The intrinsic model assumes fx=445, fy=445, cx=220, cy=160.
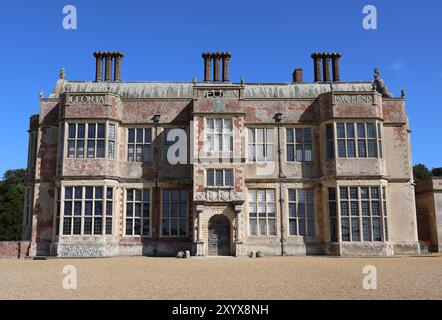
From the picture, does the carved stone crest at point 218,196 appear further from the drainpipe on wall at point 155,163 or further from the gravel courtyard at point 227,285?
the gravel courtyard at point 227,285

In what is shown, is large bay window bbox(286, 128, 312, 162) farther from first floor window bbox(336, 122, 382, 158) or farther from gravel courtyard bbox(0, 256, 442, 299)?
gravel courtyard bbox(0, 256, 442, 299)

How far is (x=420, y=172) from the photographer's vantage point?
61.8 meters

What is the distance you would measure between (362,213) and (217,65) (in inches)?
523

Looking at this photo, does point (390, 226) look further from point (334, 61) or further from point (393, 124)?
point (334, 61)

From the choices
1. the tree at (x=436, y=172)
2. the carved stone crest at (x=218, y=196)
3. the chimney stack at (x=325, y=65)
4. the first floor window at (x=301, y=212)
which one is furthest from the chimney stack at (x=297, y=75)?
the tree at (x=436, y=172)

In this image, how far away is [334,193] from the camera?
24.2 m

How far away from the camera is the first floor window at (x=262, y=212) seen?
24703 millimetres

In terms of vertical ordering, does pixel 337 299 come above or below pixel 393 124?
below

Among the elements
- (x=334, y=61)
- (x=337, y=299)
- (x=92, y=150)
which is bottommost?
(x=337, y=299)

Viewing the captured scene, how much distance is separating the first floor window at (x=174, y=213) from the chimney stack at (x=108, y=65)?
957 cm

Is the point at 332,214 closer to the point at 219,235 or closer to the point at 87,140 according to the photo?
the point at 219,235

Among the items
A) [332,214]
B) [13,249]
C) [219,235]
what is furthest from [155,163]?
[332,214]
